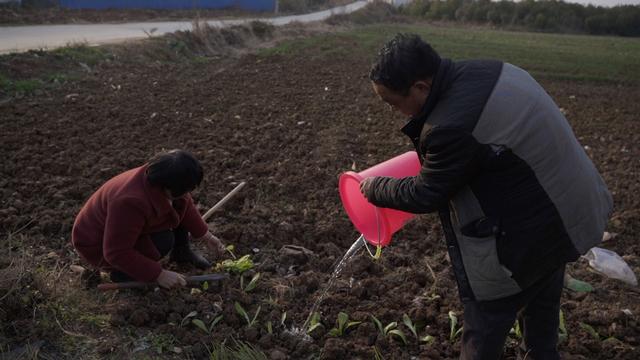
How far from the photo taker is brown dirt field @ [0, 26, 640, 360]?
3.13 meters

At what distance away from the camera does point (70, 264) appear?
152 inches

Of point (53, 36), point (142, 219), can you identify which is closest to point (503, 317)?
point (142, 219)

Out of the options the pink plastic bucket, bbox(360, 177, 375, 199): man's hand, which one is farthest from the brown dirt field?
bbox(360, 177, 375, 199): man's hand

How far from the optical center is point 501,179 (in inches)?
86.7

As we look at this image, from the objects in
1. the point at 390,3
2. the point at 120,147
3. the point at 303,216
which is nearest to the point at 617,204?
the point at 303,216

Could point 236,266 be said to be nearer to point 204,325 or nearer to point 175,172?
point 204,325

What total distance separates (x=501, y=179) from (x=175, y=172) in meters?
1.65

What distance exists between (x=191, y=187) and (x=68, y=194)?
2.56m

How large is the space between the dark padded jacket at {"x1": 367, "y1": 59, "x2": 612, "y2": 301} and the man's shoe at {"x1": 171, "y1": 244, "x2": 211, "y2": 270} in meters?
1.95

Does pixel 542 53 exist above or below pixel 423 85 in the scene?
below

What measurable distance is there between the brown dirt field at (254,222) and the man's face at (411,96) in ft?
4.87

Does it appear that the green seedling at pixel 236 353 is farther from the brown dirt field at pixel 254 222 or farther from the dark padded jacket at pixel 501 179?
the dark padded jacket at pixel 501 179

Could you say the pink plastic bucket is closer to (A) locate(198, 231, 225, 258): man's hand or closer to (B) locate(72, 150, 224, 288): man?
(B) locate(72, 150, 224, 288): man

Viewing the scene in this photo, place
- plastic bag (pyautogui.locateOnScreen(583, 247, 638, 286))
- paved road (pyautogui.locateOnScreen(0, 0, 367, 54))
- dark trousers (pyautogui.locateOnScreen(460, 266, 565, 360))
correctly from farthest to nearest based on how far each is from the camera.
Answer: paved road (pyautogui.locateOnScreen(0, 0, 367, 54))
plastic bag (pyautogui.locateOnScreen(583, 247, 638, 286))
dark trousers (pyautogui.locateOnScreen(460, 266, 565, 360))
